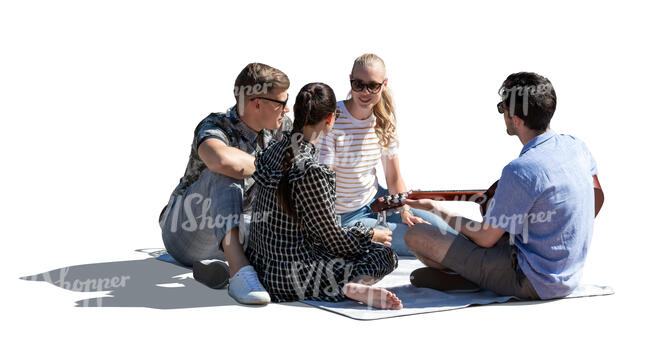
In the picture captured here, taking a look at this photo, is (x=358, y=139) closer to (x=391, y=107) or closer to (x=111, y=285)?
(x=391, y=107)

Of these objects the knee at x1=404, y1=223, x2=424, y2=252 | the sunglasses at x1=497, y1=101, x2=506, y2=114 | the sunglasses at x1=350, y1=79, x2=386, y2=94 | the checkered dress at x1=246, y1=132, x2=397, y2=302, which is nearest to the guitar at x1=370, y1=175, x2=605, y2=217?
the knee at x1=404, y1=223, x2=424, y2=252

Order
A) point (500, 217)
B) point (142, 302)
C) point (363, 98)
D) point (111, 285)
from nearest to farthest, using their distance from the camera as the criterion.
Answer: point (500, 217) → point (142, 302) → point (111, 285) → point (363, 98)

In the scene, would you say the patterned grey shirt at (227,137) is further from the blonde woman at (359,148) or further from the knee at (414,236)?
the knee at (414,236)

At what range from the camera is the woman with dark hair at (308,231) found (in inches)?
273

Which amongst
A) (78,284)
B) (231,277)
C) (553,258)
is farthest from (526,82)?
(78,284)

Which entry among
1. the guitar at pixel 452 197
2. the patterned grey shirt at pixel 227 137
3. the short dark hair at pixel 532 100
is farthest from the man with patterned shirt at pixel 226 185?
the short dark hair at pixel 532 100

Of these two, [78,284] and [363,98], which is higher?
[363,98]

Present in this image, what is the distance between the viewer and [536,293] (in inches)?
283

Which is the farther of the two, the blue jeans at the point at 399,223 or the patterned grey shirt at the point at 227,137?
the blue jeans at the point at 399,223

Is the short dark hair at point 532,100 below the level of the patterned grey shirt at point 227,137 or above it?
above

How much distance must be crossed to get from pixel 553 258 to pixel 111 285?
3.94m

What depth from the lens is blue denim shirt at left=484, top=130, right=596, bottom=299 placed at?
22.5 feet

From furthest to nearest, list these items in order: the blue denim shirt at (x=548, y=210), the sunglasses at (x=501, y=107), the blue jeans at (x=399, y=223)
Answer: the blue jeans at (x=399, y=223)
the sunglasses at (x=501, y=107)
the blue denim shirt at (x=548, y=210)

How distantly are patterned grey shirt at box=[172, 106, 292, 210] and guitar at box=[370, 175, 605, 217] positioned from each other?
1.36 metres
